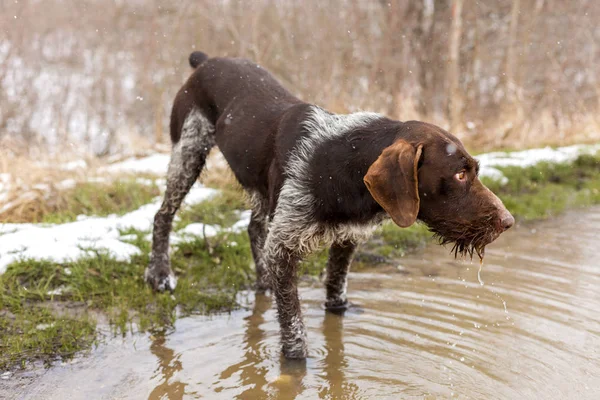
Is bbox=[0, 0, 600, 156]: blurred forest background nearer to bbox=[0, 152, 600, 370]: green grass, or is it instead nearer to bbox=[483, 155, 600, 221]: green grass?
bbox=[483, 155, 600, 221]: green grass

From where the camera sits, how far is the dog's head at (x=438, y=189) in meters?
2.79

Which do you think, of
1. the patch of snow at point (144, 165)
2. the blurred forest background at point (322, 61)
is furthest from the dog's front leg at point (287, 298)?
the blurred forest background at point (322, 61)

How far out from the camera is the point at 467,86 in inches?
559

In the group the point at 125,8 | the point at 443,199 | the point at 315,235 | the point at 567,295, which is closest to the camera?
the point at 443,199

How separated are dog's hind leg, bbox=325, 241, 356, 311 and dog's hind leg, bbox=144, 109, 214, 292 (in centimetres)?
116

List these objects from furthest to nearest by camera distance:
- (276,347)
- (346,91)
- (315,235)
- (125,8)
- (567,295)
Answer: (125,8) → (346,91) → (567,295) → (276,347) → (315,235)

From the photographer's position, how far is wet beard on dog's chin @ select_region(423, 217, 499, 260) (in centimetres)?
284

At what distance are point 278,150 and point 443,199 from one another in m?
1.14

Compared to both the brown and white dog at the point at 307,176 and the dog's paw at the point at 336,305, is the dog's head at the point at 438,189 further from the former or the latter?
the dog's paw at the point at 336,305

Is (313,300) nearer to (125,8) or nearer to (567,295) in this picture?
(567,295)

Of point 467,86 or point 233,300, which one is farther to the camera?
point 467,86

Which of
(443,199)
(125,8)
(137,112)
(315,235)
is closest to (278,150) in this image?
(315,235)

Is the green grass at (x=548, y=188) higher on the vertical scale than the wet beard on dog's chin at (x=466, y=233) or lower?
higher

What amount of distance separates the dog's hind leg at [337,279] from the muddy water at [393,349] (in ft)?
0.33
